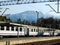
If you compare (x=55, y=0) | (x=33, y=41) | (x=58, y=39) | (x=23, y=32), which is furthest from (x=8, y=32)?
(x=55, y=0)

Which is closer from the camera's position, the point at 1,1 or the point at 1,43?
the point at 1,43

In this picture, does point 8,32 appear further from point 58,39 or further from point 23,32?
point 58,39

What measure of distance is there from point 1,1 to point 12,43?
653 inches

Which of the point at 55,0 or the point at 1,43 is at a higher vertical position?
the point at 55,0

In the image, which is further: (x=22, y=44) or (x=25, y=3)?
(x=25, y=3)

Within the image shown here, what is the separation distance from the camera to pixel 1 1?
52000 millimetres

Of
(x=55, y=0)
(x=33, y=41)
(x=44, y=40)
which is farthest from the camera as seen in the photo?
(x=44, y=40)

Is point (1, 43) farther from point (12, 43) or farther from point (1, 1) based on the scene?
point (1, 1)

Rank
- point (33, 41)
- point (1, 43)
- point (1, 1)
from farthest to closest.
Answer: point (1, 1)
point (33, 41)
point (1, 43)

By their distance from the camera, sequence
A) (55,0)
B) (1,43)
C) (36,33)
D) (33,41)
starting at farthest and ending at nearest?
(36,33) → (33,41) → (55,0) → (1,43)

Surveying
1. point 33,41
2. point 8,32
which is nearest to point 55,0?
point 33,41

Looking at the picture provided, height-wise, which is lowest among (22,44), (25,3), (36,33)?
(36,33)

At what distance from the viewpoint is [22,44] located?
42.6 m

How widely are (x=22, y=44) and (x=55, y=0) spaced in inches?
401
